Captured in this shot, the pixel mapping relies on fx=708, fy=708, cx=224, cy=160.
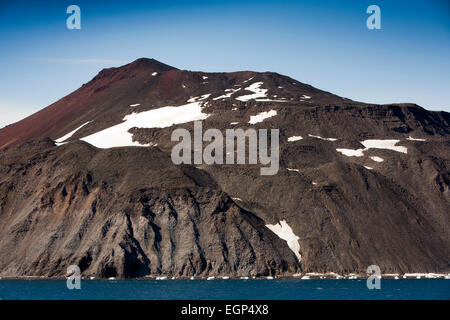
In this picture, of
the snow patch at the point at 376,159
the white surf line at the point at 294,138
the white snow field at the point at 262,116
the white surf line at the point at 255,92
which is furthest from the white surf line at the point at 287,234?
the white surf line at the point at 255,92

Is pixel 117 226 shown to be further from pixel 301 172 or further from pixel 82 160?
pixel 301 172

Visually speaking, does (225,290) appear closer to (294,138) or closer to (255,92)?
(294,138)

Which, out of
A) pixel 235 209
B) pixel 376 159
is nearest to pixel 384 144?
pixel 376 159

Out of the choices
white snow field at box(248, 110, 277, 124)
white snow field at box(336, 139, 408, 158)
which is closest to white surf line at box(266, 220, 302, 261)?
white snow field at box(336, 139, 408, 158)

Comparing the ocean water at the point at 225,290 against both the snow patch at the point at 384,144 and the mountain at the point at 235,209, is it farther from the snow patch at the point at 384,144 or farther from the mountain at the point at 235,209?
the snow patch at the point at 384,144

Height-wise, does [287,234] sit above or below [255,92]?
below
